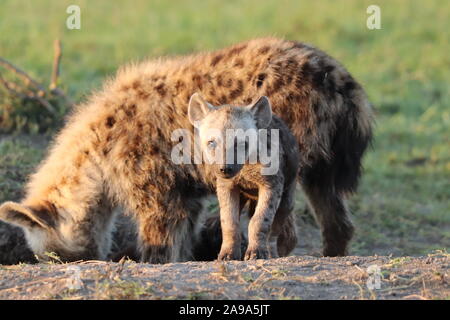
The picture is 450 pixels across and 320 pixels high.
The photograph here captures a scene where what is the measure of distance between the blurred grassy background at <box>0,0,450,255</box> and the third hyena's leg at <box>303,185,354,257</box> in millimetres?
711

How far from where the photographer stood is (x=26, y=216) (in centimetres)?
481

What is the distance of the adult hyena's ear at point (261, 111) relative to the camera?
13.8ft

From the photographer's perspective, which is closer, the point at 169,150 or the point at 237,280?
the point at 237,280

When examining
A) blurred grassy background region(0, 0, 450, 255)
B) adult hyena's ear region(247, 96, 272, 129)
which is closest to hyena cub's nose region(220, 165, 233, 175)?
adult hyena's ear region(247, 96, 272, 129)

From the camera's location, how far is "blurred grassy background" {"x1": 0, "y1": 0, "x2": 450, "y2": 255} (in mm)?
6473

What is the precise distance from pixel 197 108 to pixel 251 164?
1.22 feet

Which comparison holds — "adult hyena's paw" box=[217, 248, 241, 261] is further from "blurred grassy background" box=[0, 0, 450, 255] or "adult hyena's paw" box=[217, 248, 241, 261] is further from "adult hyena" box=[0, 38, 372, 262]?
"blurred grassy background" box=[0, 0, 450, 255]

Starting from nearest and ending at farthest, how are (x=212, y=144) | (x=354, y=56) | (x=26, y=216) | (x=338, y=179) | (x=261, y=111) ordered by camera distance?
(x=212, y=144)
(x=261, y=111)
(x=26, y=216)
(x=338, y=179)
(x=354, y=56)

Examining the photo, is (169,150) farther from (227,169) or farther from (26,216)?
(227,169)

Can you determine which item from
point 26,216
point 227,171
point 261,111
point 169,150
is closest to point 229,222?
point 227,171

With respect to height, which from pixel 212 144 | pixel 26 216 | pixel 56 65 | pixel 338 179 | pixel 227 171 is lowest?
pixel 26 216

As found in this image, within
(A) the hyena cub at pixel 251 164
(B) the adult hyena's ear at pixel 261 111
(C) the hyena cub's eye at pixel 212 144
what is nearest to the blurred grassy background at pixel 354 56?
(A) the hyena cub at pixel 251 164

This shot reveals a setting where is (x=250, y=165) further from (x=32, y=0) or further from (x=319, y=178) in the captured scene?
(x=32, y=0)

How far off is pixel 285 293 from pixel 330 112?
1.49 metres
